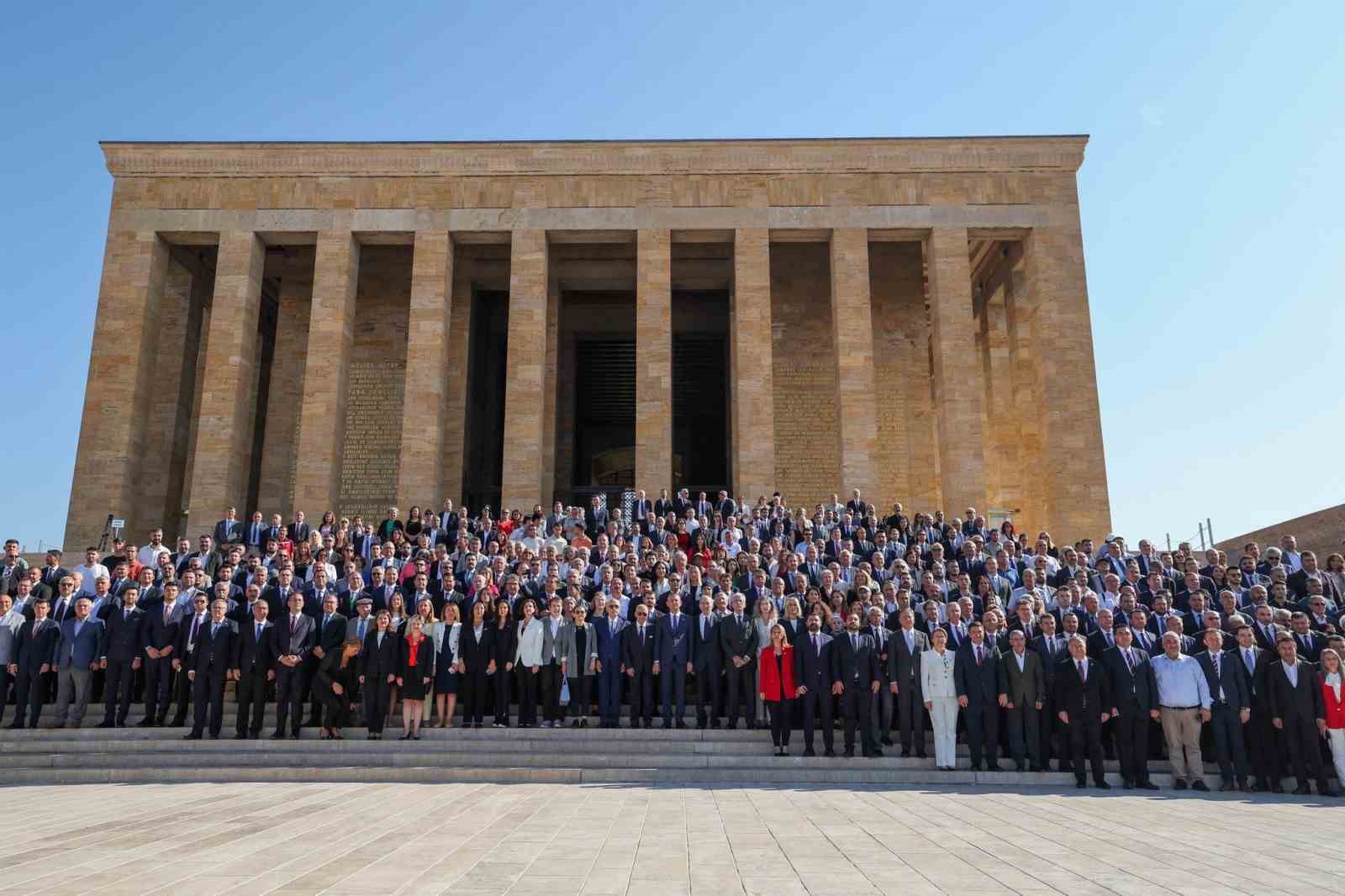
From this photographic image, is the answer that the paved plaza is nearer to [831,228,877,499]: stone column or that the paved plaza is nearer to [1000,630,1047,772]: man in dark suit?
[1000,630,1047,772]: man in dark suit

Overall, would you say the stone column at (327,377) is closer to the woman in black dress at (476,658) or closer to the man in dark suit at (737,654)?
the woman in black dress at (476,658)

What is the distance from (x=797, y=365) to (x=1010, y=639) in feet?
53.5

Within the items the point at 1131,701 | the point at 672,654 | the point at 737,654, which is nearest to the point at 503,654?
the point at 672,654

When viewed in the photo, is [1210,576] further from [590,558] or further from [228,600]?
[228,600]

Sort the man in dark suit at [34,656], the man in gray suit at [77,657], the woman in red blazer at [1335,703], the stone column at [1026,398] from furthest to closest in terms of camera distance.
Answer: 1. the stone column at [1026,398]
2. the man in gray suit at [77,657]
3. the man in dark suit at [34,656]
4. the woman in red blazer at [1335,703]

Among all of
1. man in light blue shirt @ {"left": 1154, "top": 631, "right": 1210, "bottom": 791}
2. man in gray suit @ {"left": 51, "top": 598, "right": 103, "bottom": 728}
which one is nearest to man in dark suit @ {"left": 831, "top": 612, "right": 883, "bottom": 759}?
man in light blue shirt @ {"left": 1154, "top": 631, "right": 1210, "bottom": 791}

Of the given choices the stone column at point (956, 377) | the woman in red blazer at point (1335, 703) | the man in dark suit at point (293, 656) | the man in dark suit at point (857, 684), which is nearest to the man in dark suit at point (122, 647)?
the man in dark suit at point (293, 656)

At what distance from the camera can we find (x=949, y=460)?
21609mm

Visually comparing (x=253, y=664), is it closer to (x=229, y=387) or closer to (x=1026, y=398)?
(x=229, y=387)

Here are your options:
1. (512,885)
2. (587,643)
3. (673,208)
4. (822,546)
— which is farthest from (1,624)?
(673,208)

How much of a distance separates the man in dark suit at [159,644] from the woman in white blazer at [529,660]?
401 cm

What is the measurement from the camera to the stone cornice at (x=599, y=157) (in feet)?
75.5

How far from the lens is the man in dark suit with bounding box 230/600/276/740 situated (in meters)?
10.3

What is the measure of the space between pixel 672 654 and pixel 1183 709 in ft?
17.6
